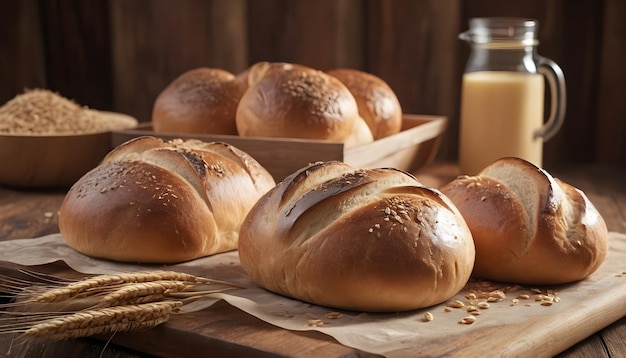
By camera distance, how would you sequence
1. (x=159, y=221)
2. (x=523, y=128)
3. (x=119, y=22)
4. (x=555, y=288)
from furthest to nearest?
1. (x=119, y=22)
2. (x=523, y=128)
3. (x=159, y=221)
4. (x=555, y=288)

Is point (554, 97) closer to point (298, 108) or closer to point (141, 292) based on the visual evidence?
point (298, 108)

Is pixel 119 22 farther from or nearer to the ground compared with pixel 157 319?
farther from the ground

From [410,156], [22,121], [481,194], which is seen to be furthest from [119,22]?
[481,194]

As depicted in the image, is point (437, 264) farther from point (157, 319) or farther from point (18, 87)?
point (18, 87)

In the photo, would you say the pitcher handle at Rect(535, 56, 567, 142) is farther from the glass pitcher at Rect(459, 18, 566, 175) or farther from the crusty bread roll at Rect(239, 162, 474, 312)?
the crusty bread roll at Rect(239, 162, 474, 312)

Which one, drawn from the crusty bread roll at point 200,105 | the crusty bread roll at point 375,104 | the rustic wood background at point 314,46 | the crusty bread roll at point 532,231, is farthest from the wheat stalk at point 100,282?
the rustic wood background at point 314,46

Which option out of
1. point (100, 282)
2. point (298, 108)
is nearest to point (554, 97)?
point (298, 108)

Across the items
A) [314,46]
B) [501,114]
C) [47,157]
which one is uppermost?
[314,46]
